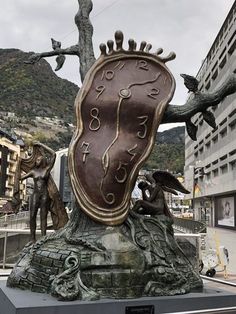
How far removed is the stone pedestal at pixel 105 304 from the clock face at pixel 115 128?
1.49 metres

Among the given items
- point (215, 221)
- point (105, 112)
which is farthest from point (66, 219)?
point (215, 221)

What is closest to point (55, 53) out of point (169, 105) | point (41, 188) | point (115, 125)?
point (115, 125)

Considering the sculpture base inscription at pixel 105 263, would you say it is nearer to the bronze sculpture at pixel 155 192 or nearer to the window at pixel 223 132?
the bronze sculpture at pixel 155 192

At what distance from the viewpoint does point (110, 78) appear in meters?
7.92

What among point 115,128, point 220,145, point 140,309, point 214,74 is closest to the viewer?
point 140,309

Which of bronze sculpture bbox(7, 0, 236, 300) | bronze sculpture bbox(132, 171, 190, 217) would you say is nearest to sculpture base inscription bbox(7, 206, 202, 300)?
bronze sculpture bbox(7, 0, 236, 300)

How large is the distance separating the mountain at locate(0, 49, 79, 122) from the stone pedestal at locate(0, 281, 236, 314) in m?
123

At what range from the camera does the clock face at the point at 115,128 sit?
23.9ft

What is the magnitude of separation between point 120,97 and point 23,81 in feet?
419

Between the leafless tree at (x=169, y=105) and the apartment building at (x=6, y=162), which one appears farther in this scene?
the apartment building at (x=6, y=162)

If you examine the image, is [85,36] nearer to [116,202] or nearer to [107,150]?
[107,150]

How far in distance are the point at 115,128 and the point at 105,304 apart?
10.3ft

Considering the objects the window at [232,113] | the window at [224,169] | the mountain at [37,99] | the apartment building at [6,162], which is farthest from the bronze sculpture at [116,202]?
the mountain at [37,99]

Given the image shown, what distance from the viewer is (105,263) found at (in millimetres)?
6562
